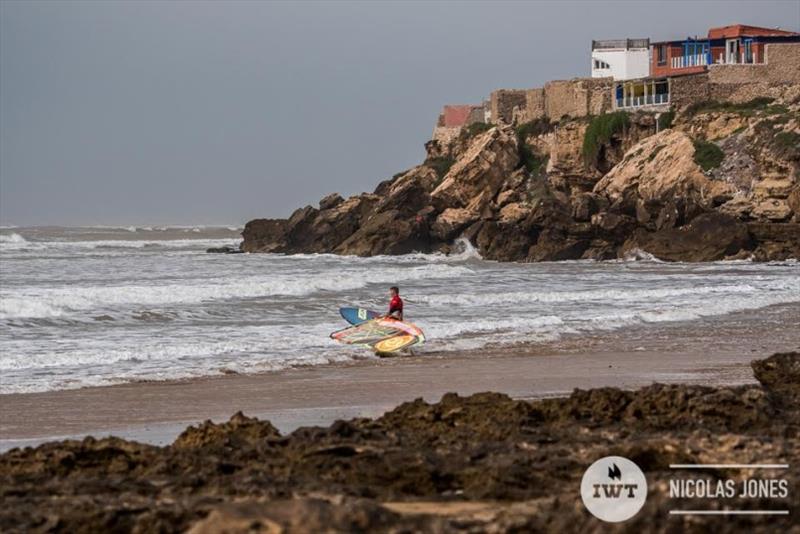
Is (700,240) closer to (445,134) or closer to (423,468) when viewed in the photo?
(445,134)

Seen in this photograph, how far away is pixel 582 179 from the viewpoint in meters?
53.8

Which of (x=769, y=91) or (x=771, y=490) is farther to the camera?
(x=769, y=91)

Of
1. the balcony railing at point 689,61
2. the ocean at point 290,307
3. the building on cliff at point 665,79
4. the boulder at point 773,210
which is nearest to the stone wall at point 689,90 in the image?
the building on cliff at point 665,79

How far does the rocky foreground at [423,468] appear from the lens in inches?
208

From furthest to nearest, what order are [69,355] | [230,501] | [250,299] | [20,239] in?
[20,239], [250,299], [69,355], [230,501]

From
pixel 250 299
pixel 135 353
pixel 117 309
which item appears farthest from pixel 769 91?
pixel 135 353

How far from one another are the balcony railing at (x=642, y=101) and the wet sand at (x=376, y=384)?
37019 millimetres

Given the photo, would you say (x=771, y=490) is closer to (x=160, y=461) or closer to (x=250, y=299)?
(x=160, y=461)

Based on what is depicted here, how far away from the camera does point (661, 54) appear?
60.9 meters

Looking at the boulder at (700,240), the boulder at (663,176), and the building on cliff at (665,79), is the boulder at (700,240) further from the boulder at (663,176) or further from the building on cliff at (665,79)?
the building on cliff at (665,79)

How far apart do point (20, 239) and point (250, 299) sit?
51.0 meters

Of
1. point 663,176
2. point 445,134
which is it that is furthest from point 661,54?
point 663,176

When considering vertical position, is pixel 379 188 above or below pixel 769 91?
below

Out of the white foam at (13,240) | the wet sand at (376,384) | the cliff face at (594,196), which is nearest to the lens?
the wet sand at (376,384)
